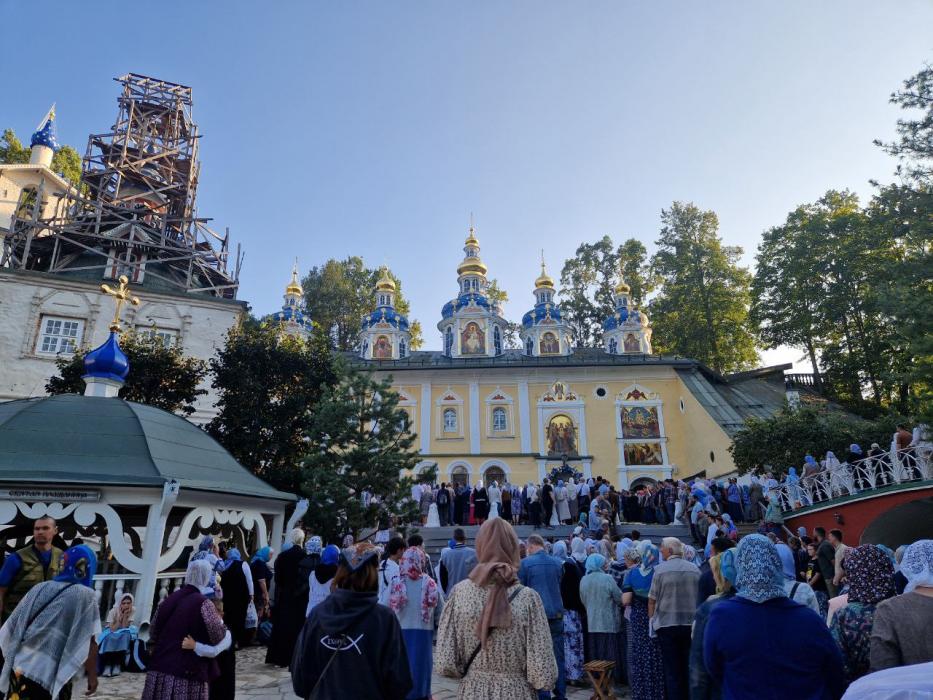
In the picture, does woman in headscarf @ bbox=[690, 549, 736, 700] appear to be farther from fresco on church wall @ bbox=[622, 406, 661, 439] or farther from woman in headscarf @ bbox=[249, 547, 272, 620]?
fresco on church wall @ bbox=[622, 406, 661, 439]

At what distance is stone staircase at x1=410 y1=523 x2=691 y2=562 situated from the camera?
16.8m

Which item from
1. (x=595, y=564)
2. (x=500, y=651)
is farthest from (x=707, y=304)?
(x=500, y=651)

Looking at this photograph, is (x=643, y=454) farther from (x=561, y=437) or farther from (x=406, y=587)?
(x=406, y=587)

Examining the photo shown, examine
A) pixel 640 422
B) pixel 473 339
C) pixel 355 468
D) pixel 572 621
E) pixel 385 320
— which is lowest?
pixel 572 621

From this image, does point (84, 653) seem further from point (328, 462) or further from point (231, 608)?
point (328, 462)

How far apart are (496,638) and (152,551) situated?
24.8 ft

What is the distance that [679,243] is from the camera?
41.2 meters

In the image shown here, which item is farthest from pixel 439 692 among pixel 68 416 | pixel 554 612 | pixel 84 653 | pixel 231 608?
pixel 68 416

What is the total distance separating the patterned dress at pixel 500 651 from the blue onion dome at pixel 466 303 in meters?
34.9

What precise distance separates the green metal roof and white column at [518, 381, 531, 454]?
2199cm

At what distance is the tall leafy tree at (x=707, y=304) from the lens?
39.1 m

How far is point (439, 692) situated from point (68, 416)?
782 cm

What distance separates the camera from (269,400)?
19719 millimetres

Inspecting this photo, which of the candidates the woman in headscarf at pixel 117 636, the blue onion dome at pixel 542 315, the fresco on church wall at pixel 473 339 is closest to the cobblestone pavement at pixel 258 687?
the woman in headscarf at pixel 117 636
